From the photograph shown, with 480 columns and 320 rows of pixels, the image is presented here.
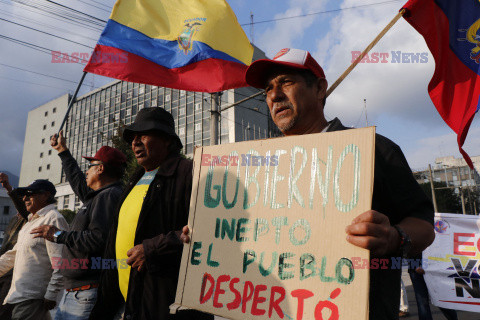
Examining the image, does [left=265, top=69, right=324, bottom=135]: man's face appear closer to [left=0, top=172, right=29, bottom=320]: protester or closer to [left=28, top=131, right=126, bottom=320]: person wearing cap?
[left=28, top=131, right=126, bottom=320]: person wearing cap

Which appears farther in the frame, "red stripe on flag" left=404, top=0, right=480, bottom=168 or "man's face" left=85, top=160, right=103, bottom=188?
"man's face" left=85, top=160, right=103, bottom=188

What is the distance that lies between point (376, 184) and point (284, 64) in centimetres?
75

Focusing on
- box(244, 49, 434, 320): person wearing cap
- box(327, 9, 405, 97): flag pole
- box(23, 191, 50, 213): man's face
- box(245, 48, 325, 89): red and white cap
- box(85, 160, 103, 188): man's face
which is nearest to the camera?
box(244, 49, 434, 320): person wearing cap

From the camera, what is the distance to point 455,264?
485 cm

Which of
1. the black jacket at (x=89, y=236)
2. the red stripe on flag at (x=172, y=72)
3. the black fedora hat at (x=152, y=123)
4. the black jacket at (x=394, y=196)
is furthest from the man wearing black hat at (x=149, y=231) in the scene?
the red stripe on flag at (x=172, y=72)

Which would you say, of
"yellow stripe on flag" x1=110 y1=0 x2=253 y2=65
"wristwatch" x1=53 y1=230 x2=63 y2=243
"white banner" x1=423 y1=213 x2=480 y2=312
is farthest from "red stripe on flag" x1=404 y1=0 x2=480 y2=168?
"wristwatch" x1=53 y1=230 x2=63 y2=243

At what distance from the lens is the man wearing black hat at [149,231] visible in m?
2.05

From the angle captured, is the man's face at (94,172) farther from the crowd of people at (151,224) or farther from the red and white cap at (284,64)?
the red and white cap at (284,64)

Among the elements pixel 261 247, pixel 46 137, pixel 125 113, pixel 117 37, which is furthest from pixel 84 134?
pixel 261 247

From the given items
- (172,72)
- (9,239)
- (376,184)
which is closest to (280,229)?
(376,184)

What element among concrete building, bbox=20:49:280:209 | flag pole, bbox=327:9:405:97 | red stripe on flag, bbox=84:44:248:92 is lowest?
flag pole, bbox=327:9:405:97

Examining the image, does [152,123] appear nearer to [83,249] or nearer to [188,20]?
[83,249]

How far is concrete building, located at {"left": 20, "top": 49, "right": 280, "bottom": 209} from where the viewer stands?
34281 mm

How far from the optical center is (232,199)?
151 cm
